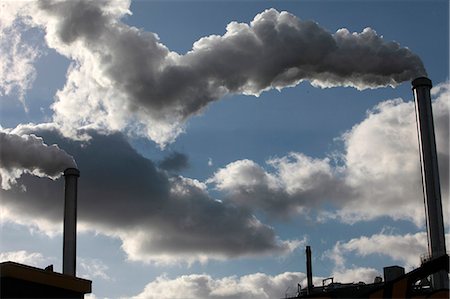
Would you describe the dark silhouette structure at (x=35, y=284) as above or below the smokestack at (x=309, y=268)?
below

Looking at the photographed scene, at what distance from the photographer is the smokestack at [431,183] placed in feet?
157

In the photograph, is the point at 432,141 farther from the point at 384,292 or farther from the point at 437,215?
the point at 384,292

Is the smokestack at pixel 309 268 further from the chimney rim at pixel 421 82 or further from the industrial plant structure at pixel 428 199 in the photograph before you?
the chimney rim at pixel 421 82

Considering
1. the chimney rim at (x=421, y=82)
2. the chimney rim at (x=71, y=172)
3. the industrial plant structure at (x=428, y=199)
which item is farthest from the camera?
the chimney rim at (x=71, y=172)

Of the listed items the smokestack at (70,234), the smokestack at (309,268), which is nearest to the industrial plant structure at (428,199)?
the smokestack at (309,268)

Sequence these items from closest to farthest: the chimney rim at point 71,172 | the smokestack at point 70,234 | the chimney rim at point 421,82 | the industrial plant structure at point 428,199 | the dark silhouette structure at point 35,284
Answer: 1. the dark silhouette structure at point 35,284
2. the industrial plant structure at point 428,199
3. the smokestack at point 70,234
4. the chimney rim at point 421,82
5. the chimney rim at point 71,172

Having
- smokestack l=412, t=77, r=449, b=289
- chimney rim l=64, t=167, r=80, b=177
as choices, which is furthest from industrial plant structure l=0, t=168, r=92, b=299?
smokestack l=412, t=77, r=449, b=289

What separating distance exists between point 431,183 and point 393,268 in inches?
248

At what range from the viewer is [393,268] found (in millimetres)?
46781

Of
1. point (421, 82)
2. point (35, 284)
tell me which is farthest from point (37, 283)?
point (421, 82)

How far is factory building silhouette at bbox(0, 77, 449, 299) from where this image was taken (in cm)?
3284

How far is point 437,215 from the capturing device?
48.4m

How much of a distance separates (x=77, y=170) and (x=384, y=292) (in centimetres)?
2882

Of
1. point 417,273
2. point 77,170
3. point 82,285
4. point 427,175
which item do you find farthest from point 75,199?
point 417,273
